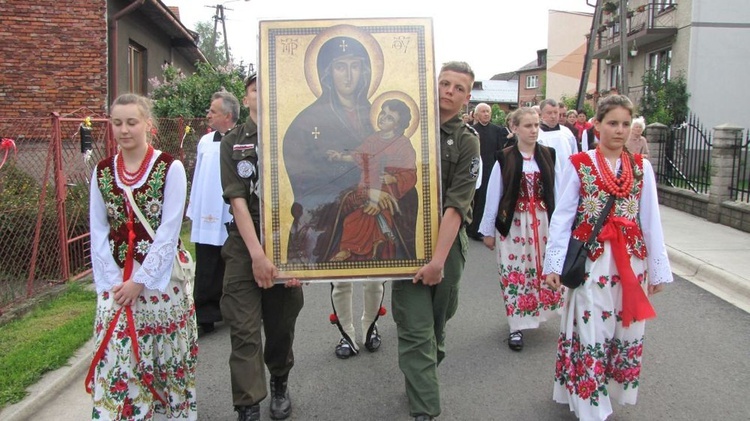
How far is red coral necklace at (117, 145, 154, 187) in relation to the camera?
330cm

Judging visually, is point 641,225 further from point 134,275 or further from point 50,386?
point 50,386

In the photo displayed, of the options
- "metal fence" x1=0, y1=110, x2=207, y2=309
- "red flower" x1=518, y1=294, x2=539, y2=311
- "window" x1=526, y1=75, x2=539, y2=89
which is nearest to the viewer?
"red flower" x1=518, y1=294, x2=539, y2=311

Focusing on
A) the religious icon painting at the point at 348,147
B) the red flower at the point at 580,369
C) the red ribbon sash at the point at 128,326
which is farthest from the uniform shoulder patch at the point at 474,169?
the red ribbon sash at the point at 128,326

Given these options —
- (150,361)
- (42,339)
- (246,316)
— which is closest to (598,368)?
(246,316)

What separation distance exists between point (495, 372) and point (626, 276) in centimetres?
149

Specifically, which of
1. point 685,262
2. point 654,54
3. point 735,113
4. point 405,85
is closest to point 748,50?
point 735,113

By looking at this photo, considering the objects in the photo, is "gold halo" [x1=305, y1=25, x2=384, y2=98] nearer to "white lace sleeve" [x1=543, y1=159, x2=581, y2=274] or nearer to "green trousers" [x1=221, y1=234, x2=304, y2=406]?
"green trousers" [x1=221, y1=234, x2=304, y2=406]

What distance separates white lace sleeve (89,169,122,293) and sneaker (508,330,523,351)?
319cm

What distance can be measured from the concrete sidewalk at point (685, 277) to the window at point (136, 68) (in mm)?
10424

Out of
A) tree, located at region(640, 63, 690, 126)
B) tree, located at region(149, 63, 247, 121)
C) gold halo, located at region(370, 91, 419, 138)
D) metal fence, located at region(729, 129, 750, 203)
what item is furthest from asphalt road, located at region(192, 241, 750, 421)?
tree, located at region(640, 63, 690, 126)

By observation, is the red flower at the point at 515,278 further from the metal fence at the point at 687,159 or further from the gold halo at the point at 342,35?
the metal fence at the point at 687,159

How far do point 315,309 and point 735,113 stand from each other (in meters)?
21.6

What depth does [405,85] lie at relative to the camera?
333 centimetres

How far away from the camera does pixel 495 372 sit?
186 inches
